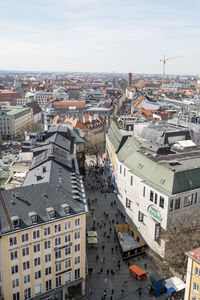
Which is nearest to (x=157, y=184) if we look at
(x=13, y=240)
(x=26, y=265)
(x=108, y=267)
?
(x=108, y=267)

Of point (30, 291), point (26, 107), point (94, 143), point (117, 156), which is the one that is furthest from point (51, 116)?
point (30, 291)

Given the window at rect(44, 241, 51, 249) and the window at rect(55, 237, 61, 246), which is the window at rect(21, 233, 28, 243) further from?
the window at rect(55, 237, 61, 246)

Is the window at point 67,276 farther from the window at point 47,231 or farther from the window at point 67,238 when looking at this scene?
the window at point 47,231

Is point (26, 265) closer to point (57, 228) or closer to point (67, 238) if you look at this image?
point (57, 228)

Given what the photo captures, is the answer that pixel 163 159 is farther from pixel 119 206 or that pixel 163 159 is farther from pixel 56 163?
pixel 56 163

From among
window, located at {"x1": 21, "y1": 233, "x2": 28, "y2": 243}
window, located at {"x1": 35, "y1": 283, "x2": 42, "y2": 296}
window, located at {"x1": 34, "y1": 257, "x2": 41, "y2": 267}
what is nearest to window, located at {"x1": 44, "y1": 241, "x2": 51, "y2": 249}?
window, located at {"x1": 34, "y1": 257, "x2": 41, "y2": 267}

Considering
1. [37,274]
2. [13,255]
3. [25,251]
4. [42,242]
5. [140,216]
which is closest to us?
[13,255]
